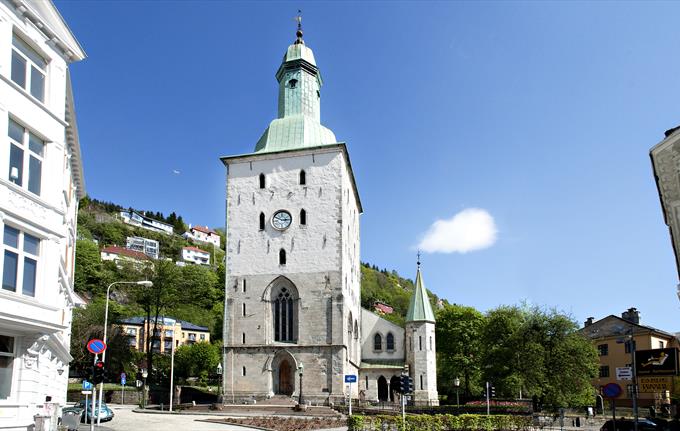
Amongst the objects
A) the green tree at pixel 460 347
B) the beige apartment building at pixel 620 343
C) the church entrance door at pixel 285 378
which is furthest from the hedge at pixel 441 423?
the beige apartment building at pixel 620 343

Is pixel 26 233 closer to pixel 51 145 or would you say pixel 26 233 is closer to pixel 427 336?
pixel 51 145

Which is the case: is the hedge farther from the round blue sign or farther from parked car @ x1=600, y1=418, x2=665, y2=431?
the round blue sign

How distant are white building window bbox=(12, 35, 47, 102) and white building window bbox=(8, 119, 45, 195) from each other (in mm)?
1191

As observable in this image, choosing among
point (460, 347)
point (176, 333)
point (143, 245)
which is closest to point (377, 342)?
point (460, 347)

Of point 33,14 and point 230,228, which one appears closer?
point 33,14

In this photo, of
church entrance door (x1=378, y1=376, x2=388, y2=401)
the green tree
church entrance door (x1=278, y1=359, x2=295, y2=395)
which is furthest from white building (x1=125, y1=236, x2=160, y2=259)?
church entrance door (x1=278, y1=359, x2=295, y2=395)

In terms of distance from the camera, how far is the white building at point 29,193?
50.3 feet

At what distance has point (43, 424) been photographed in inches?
655

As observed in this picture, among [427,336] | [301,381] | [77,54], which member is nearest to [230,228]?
[301,381]

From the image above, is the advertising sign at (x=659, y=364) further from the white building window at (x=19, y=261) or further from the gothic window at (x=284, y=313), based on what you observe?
the gothic window at (x=284, y=313)

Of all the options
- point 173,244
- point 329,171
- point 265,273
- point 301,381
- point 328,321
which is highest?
point 173,244

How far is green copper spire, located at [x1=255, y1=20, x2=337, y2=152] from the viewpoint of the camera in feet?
183

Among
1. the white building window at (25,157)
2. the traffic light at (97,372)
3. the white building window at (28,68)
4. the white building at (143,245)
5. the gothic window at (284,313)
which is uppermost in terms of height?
the white building at (143,245)

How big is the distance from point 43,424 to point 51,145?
284 inches
